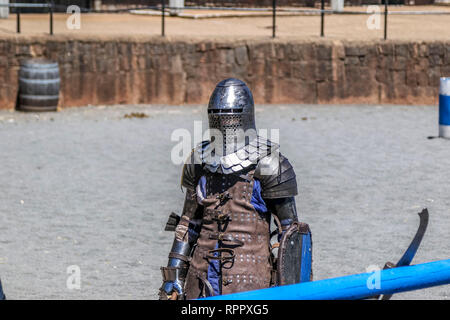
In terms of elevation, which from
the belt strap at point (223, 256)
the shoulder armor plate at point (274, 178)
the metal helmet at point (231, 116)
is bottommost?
the belt strap at point (223, 256)

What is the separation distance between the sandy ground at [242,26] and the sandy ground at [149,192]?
2.36m

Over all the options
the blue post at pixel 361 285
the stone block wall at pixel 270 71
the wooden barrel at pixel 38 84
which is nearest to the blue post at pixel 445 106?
the stone block wall at pixel 270 71

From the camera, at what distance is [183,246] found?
13.3ft

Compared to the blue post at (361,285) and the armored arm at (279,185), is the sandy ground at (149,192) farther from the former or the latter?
the blue post at (361,285)

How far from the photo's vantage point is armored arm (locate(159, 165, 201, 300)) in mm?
3953

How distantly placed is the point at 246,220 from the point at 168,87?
1208 cm

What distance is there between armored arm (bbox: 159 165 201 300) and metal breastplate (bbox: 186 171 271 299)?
0.25 ft

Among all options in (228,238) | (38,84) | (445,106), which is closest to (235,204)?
(228,238)

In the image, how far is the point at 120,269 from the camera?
6.68m

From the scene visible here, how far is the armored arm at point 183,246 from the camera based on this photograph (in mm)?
3953

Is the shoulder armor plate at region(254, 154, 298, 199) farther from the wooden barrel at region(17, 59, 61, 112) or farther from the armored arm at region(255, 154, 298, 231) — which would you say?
the wooden barrel at region(17, 59, 61, 112)

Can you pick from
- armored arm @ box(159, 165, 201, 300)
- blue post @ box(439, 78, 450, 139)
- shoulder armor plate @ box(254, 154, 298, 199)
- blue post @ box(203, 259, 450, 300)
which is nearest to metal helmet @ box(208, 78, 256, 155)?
shoulder armor plate @ box(254, 154, 298, 199)
